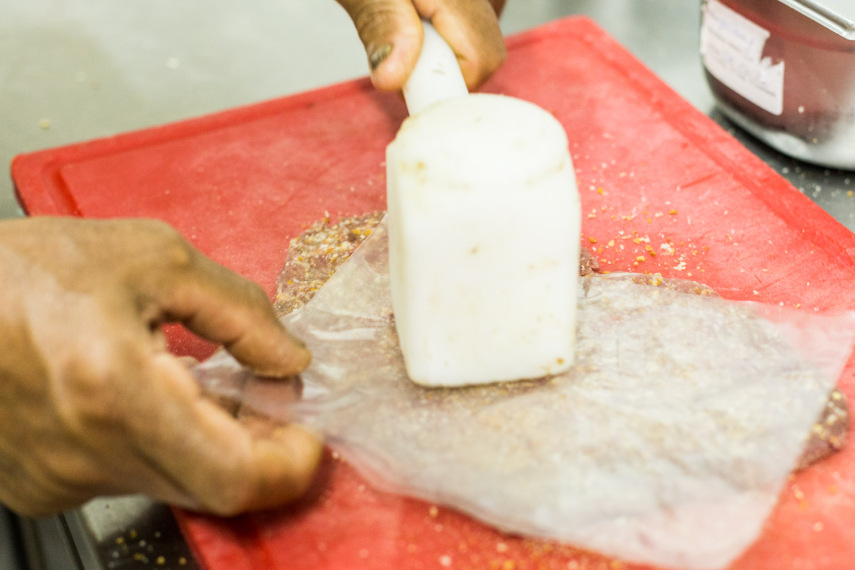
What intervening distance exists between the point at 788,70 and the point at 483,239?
73 centimetres

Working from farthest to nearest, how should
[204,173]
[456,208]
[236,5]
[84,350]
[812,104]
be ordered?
[236,5], [204,173], [812,104], [456,208], [84,350]

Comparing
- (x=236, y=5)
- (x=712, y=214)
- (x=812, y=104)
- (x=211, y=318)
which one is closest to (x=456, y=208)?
(x=211, y=318)

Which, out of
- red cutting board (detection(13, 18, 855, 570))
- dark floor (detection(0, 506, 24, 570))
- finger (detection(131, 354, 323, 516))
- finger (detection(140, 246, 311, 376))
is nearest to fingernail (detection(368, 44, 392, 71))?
red cutting board (detection(13, 18, 855, 570))

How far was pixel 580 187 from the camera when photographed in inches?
55.3

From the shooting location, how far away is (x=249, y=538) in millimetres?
925

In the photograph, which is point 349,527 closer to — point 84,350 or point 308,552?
point 308,552

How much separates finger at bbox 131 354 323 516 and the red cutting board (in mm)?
101

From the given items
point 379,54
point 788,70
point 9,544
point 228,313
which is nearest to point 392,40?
point 379,54

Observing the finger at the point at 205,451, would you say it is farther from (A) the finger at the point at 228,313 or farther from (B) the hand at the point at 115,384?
(A) the finger at the point at 228,313

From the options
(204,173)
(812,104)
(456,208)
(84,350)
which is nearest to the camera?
(84,350)

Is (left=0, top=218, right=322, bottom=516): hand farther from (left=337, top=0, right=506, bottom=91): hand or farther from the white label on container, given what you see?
the white label on container

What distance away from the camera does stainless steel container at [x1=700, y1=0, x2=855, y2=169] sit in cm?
119

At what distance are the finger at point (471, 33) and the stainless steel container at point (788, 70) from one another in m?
0.41

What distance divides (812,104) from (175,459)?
114cm
